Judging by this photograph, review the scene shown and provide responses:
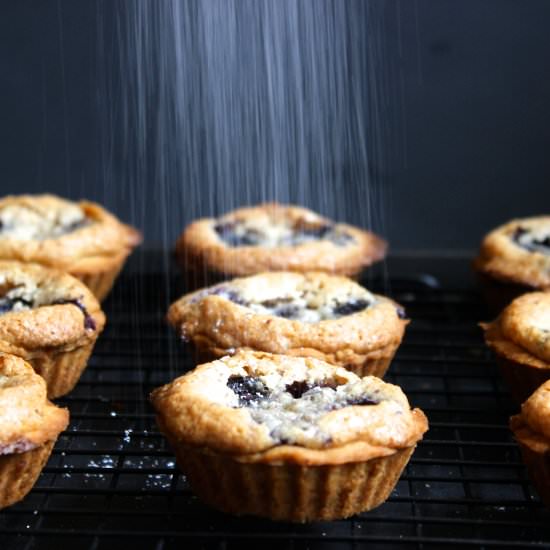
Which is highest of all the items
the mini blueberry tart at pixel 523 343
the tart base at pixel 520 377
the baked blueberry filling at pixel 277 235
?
the baked blueberry filling at pixel 277 235

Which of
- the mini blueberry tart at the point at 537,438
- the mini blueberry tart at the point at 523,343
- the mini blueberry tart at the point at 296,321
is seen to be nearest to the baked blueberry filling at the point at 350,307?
the mini blueberry tart at the point at 296,321

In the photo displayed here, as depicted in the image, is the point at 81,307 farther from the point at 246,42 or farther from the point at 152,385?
the point at 246,42

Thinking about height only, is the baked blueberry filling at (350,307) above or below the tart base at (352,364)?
above

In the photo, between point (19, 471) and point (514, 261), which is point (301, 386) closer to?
point (19, 471)

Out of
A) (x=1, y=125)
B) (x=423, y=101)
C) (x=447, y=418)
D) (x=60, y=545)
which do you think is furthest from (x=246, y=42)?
(x=60, y=545)

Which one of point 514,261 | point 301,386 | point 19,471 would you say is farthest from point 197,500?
point 514,261

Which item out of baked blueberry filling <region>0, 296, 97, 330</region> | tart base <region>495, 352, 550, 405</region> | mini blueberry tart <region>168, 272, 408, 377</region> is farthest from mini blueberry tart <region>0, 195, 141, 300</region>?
tart base <region>495, 352, 550, 405</region>

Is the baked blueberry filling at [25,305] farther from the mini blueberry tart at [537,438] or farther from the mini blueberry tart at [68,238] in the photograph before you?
the mini blueberry tart at [537,438]

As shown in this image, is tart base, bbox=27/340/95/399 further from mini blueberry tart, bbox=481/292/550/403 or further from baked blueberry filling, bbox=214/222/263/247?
mini blueberry tart, bbox=481/292/550/403
